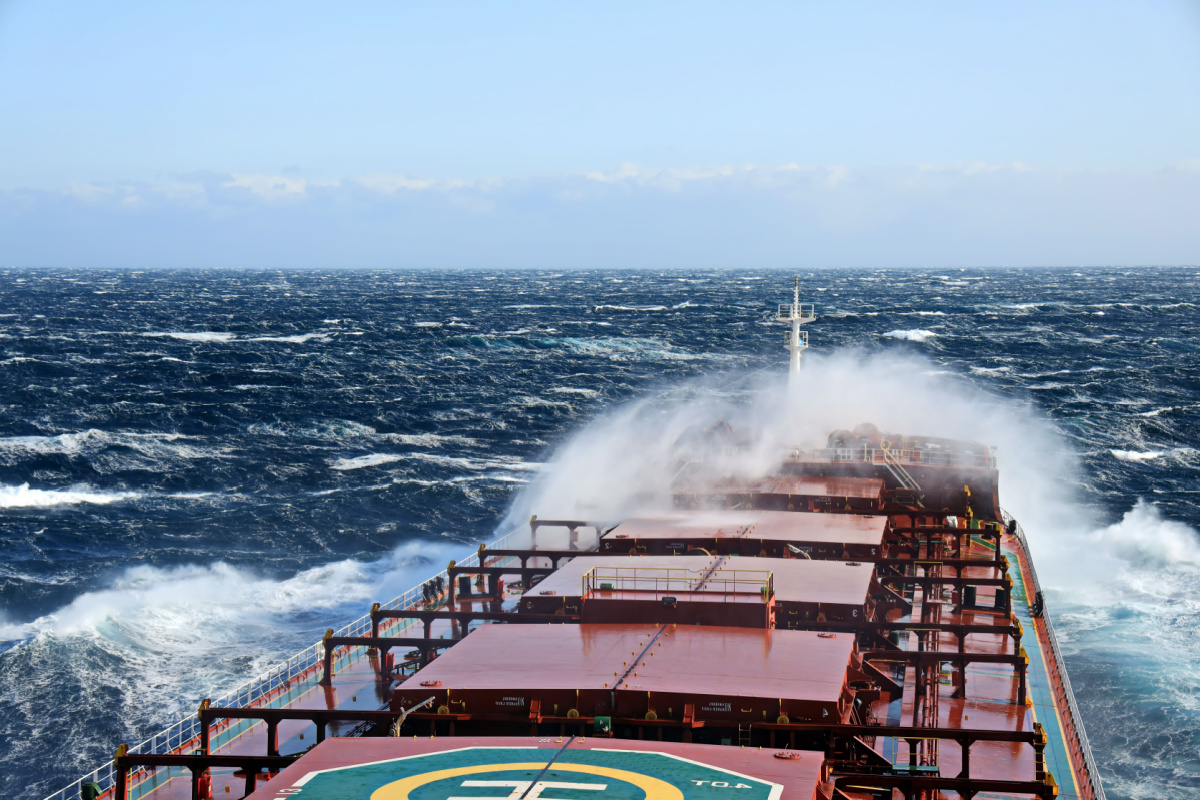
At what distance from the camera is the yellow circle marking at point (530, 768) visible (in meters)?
15.0

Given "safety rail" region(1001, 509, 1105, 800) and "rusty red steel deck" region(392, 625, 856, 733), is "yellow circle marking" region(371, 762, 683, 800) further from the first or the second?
"safety rail" region(1001, 509, 1105, 800)

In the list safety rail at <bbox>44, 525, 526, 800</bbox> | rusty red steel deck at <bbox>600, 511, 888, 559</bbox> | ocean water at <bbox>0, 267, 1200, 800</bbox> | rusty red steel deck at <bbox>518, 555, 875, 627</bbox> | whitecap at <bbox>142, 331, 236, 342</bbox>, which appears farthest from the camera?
whitecap at <bbox>142, 331, 236, 342</bbox>

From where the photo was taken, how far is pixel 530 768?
52.4 ft

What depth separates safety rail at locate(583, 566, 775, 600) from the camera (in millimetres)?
25719

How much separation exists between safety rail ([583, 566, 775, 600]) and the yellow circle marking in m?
9.04

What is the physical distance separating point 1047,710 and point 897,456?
25644mm

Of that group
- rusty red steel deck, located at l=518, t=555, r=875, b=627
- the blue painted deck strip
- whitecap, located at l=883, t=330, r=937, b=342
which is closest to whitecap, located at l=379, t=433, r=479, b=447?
Answer: the blue painted deck strip

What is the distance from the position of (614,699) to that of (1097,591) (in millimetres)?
40018

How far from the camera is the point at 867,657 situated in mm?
26328

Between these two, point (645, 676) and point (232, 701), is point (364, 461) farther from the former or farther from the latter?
point (645, 676)

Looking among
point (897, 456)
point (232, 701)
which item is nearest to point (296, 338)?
point (897, 456)

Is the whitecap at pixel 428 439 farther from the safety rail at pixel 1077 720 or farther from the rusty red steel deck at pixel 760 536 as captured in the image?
the safety rail at pixel 1077 720

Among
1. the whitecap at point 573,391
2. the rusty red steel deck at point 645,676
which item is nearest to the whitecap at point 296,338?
the whitecap at point 573,391

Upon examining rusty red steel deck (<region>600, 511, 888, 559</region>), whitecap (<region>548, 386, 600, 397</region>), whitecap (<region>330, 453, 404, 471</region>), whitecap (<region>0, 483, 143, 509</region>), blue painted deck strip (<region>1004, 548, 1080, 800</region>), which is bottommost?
whitecap (<region>0, 483, 143, 509</region>)
